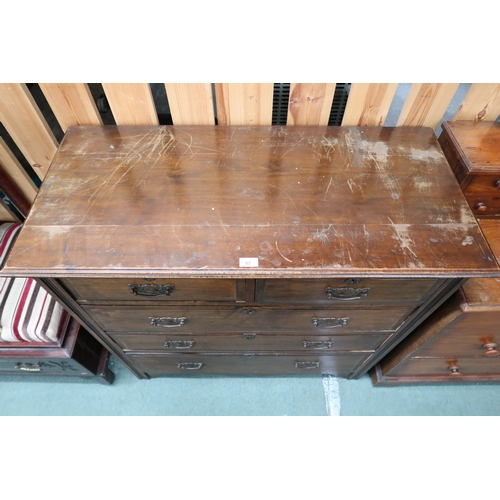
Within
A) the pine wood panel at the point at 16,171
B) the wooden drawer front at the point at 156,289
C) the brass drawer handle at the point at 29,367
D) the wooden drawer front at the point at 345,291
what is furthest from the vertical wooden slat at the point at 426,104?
the brass drawer handle at the point at 29,367

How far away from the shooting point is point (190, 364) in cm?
141

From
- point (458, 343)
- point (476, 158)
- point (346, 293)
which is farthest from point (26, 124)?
point (458, 343)

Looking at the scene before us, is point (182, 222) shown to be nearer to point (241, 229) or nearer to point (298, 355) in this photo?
point (241, 229)

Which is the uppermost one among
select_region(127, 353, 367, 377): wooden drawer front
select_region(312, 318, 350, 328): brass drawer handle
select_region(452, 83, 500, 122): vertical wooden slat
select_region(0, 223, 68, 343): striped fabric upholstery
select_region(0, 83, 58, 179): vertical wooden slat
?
select_region(0, 83, 58, 179): vertical wooden slat

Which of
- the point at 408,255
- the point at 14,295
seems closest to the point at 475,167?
the point at 408,255

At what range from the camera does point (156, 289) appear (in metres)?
0.91

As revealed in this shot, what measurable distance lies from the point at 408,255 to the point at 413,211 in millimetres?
148

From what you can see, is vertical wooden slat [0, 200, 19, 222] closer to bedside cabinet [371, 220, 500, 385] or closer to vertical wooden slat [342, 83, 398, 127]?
vertical wooden slat [342, 83, 398, 127]

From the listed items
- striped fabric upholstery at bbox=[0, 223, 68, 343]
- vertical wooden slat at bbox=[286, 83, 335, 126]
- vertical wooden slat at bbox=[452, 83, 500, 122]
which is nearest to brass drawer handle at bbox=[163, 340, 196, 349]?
striped fabric upholstery at bbox=[0, 223, 68, 343]

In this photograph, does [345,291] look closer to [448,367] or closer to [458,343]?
[458,343]

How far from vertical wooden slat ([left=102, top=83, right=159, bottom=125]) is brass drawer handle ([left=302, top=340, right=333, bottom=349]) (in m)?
0.91

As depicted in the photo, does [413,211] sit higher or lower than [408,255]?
higher

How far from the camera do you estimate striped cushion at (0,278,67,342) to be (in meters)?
1.24

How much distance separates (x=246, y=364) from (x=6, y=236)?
43.6 inches
